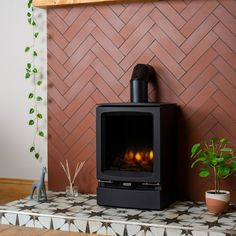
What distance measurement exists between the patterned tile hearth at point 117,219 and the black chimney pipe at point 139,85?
31.5 inches

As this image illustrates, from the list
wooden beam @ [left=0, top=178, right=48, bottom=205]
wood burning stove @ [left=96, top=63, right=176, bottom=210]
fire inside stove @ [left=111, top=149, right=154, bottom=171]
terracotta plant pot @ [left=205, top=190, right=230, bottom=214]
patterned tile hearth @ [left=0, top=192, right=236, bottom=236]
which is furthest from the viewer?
wooden beam @ [left=0, top=178, right=48, bottom=205]

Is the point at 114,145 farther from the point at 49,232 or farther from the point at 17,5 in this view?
the point at 17,5

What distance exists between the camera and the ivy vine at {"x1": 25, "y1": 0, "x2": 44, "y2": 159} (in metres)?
4.53

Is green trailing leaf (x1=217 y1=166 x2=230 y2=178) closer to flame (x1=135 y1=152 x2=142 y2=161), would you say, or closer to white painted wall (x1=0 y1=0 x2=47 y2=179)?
flame (x1=135 y1=152 x2=142 y2=161)

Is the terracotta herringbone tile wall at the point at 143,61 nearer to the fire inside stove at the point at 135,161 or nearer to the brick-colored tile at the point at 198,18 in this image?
the brick-colored tile at the point at 198,18

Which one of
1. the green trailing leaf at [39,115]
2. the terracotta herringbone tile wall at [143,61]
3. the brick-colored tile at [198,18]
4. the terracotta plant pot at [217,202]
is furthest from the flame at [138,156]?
the green trailing leaf at [39,115]

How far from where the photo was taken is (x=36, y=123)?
4582 mm

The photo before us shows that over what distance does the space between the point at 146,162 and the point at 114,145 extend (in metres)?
0.27

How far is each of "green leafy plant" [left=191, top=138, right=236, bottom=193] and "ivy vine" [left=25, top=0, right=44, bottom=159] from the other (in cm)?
143

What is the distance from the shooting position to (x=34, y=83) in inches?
180

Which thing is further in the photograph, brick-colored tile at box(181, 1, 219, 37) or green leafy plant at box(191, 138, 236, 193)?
brick-colored tile at box(181, 1, 219, 37)

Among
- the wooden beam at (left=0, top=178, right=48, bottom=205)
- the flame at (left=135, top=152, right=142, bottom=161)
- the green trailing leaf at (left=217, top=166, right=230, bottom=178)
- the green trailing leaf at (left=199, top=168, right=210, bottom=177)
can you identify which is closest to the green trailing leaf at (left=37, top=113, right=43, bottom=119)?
the wooden beam at (left=0, top=178, right=48, bottom=205)

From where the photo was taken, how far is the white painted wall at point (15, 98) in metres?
4.61

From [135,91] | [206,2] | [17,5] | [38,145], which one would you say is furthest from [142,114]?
[17,5]
